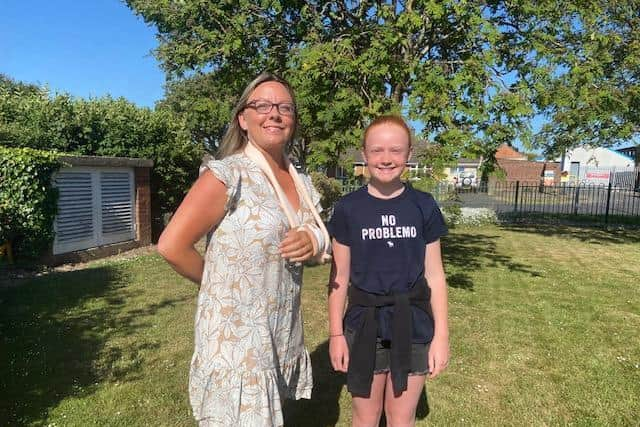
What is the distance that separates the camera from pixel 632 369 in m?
4.70

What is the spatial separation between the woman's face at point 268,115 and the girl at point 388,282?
48 centimetres

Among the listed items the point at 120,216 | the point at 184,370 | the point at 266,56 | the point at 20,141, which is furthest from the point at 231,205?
the point at 20,141

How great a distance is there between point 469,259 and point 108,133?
29.5 feet

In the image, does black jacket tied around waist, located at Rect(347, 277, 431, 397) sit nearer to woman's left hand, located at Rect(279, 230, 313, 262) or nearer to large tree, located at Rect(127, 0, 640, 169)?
woman's left hand, located at Rect(279, 230, 313, 262)

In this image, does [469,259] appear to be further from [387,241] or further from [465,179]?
[465,179]

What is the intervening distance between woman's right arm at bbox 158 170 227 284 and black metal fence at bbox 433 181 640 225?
1282 centimetres

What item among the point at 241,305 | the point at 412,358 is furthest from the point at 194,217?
the point at 412,358

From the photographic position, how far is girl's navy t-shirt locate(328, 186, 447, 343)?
223 cm

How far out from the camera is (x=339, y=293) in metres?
2.28

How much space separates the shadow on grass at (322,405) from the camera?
3.54m

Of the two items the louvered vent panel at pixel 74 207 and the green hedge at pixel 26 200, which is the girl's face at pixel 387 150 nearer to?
the green hedge at pixel 26 200

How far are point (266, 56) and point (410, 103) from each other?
2540 millimetres

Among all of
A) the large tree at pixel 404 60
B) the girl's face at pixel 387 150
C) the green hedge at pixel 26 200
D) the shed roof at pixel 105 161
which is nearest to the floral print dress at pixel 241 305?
the girl's face at pixel 387 150

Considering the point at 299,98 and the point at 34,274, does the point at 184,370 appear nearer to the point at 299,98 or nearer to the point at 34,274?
the point at 299,98
